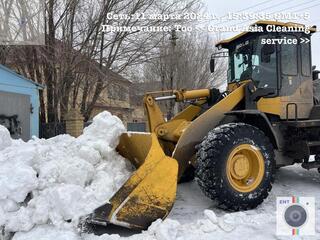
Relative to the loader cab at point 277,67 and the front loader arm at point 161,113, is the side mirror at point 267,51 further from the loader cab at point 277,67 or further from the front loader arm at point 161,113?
the front loader arm at point 161,113

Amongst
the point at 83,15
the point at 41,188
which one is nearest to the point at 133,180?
the point at 41,188

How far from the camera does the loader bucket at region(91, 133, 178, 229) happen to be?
426 cm

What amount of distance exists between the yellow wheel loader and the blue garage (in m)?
5.86

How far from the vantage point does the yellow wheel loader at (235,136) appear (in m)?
4.51

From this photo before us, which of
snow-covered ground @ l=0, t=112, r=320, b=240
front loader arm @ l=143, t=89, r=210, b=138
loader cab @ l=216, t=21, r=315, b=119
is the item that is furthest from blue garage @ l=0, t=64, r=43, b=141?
loader cab @ l=216, t=21, r=315, b=119

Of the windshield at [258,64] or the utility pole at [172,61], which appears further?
the utility pole at [172,61]

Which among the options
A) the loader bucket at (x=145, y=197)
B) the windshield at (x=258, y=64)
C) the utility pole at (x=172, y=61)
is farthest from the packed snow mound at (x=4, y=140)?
the utility pole at (x=172, y=61)

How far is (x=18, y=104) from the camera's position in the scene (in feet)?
36.1

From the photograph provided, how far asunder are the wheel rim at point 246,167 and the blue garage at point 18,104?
291 inches

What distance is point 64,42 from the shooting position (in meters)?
15.2

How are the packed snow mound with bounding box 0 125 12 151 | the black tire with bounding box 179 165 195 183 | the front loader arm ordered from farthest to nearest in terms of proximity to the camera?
the black tire with bounding box 179 165 195 183
the front loader arm
the packed snow mound with bounding box 0 125 12 151

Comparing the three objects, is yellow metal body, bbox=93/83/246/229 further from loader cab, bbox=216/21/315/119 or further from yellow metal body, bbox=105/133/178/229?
loader cab, bbox=216/21/315/119

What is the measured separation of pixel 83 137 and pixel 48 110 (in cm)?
1052

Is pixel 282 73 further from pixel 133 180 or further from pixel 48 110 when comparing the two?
pixel 48 110
